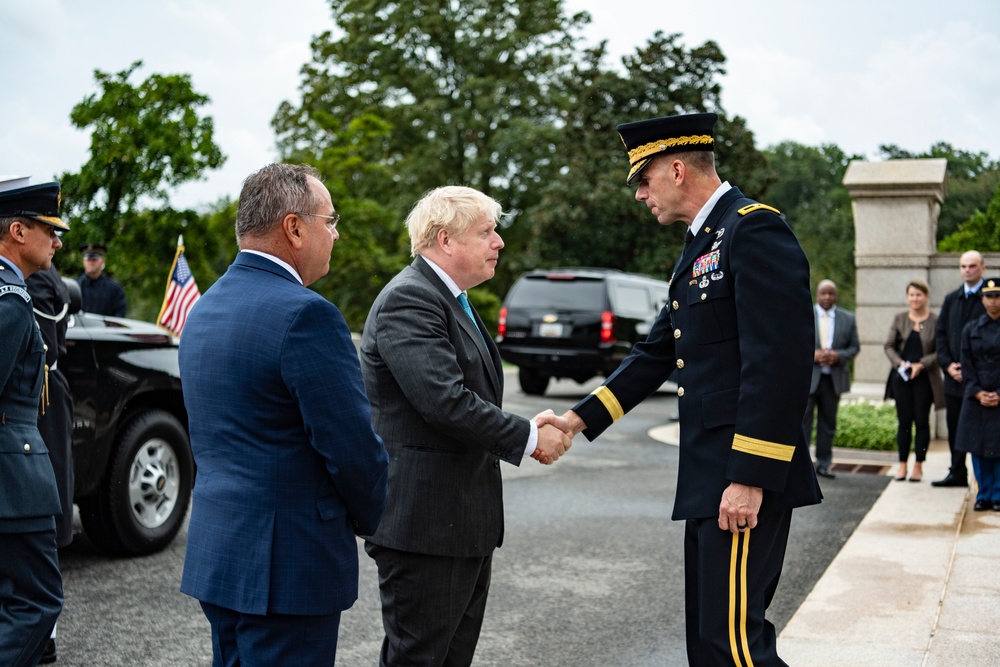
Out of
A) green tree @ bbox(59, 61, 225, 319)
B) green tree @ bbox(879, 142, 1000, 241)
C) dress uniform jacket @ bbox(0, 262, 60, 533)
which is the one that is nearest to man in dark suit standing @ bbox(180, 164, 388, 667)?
dress uniform jacket @ bbox(0, 262, 60, 533)

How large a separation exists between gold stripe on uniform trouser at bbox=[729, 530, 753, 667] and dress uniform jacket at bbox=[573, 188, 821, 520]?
14cm

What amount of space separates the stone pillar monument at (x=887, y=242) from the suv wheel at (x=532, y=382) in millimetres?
6098

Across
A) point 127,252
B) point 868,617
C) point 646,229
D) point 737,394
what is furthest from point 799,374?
point 646,229

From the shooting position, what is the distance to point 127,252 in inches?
659

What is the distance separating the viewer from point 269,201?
9.29 ft

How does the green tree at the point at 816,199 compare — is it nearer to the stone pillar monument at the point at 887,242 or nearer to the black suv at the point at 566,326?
the black suv at the point at 566,326

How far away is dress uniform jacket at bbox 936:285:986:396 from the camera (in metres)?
9.17

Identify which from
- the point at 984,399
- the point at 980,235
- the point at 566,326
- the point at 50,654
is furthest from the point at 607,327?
the point at 50,654

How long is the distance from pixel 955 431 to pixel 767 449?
6791 millimetres

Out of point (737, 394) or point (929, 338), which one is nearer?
point (737, 394)

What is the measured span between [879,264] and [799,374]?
1097 cm

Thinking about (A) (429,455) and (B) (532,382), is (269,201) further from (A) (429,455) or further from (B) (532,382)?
(B) (532,382)

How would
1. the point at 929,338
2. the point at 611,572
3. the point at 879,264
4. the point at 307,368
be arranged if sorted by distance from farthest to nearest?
the point at 879,264 → the point at 929,338 → the point at 611,572 → the point at 307,368

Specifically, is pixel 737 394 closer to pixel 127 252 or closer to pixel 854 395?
pixel 854 395
